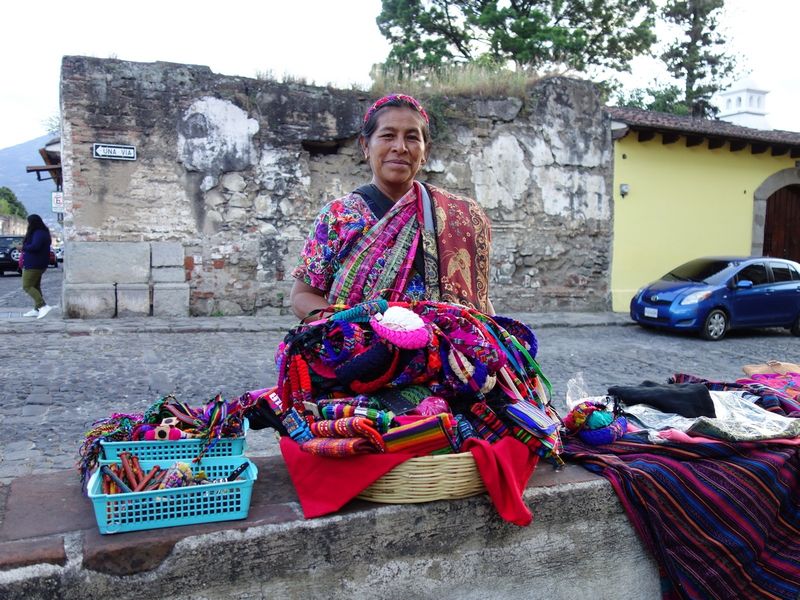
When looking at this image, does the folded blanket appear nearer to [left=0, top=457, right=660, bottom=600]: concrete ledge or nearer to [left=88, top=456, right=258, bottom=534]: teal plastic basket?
[left=0, top=457, right=660, bottom=600]: concrete ledge

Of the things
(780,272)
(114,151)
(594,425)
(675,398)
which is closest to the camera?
(594,425)

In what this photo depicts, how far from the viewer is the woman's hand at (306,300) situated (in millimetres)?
2422

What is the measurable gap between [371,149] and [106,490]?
4.93ft

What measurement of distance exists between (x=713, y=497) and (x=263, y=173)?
989 cm

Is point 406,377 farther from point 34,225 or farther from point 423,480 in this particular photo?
point 34,225

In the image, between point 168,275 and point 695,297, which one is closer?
point 168,275

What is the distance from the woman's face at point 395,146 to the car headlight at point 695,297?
9598mm

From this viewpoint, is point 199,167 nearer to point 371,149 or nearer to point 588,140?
point 588,140

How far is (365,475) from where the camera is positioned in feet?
6.55

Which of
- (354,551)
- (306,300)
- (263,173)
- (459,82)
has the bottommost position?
(354,551)

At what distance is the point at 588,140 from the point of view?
13.5m

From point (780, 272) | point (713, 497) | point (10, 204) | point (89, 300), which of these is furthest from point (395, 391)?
point (10, 204)

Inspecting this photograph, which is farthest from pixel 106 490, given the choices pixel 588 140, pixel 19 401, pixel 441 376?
pixel 588 140

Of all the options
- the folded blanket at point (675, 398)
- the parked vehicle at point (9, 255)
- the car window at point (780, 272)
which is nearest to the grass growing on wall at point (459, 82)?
the car window at point (780, 272)
